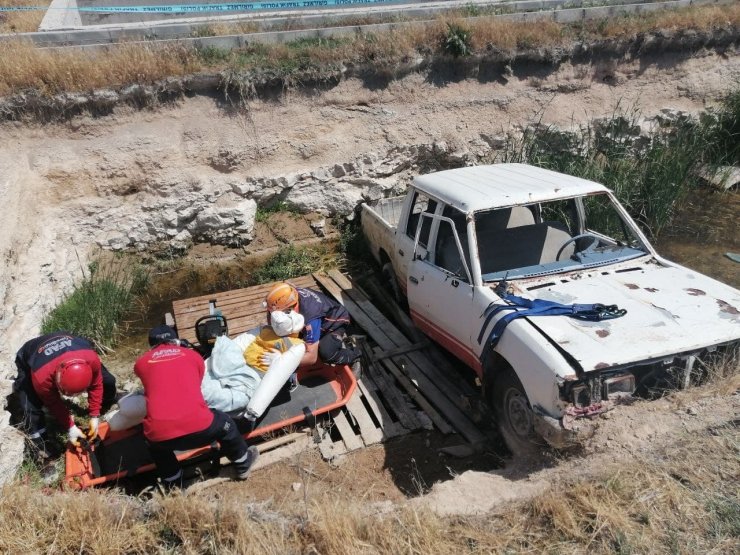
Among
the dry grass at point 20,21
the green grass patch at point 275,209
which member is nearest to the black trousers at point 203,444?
the green grass patch at point 275,209

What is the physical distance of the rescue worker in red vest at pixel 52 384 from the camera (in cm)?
419

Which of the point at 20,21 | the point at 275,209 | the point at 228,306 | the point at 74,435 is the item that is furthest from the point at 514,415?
the point at 20,21

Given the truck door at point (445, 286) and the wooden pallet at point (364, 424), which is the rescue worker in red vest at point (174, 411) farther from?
the truck door at point (445, 286)

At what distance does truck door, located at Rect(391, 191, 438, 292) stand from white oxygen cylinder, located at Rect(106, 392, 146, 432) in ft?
9.35

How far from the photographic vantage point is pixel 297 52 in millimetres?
8617

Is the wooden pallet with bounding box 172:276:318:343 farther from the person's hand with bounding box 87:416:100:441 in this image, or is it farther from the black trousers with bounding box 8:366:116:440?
the black trousers with bounding box 8:366:116:440

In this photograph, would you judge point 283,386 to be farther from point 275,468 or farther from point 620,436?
point 620,436

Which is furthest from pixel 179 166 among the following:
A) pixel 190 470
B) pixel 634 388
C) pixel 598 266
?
pixel 634 388

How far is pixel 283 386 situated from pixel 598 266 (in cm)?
298

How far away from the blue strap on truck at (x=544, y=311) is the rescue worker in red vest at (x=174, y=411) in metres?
2.17

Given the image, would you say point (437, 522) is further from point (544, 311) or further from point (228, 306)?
point (228, 306)

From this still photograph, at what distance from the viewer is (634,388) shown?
3588 millimetres

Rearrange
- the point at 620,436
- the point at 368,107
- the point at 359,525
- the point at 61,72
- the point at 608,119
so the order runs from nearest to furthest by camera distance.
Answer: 1. the point at 359,525
2. the point at 620,436
3. the point at 61,72
4. the point at 368,107
5. the point at 608,119

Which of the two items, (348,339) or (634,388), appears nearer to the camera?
(634,388)
